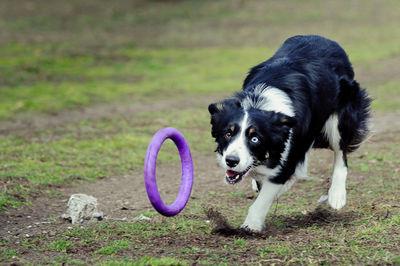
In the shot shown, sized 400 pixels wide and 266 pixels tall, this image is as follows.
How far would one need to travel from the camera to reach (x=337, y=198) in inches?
254

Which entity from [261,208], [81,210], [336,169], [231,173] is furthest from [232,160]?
[336,169]

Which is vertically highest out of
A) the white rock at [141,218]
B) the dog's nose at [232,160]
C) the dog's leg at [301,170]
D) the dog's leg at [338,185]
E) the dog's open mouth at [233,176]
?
the dog's nose at [232,160]

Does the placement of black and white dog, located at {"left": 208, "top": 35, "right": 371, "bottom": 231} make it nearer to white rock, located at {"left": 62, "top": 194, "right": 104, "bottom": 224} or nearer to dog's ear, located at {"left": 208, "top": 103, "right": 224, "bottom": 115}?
dog's ear, located at {"left": 208, "top": 103, "right": 224, "bottom": 115}

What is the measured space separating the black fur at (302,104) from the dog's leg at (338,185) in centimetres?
14

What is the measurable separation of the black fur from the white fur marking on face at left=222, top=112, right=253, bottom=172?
0.19ft

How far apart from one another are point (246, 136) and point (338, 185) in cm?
195

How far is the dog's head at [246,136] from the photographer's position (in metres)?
5.11

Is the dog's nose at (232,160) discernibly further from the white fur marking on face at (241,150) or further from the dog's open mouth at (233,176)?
the dog's open mouth at (233,176)

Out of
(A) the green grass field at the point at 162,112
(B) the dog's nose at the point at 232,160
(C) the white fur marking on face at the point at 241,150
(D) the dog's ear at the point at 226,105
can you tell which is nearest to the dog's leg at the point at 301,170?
(A) the green grass field at the point at 162,112

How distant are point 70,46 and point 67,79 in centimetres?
412

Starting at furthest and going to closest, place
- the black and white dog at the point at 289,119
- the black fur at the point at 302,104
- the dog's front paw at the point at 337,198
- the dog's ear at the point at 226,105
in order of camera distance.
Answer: the dog's front paw at the point at 337,198
the dog's ear at the point at 226,105
the black fur at the point at 302,104
the black and white dog at the point at 289,119

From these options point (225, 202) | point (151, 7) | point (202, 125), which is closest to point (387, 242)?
point (225, 202)

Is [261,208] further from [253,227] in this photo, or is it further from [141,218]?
[141,218]

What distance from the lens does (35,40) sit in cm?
2030
